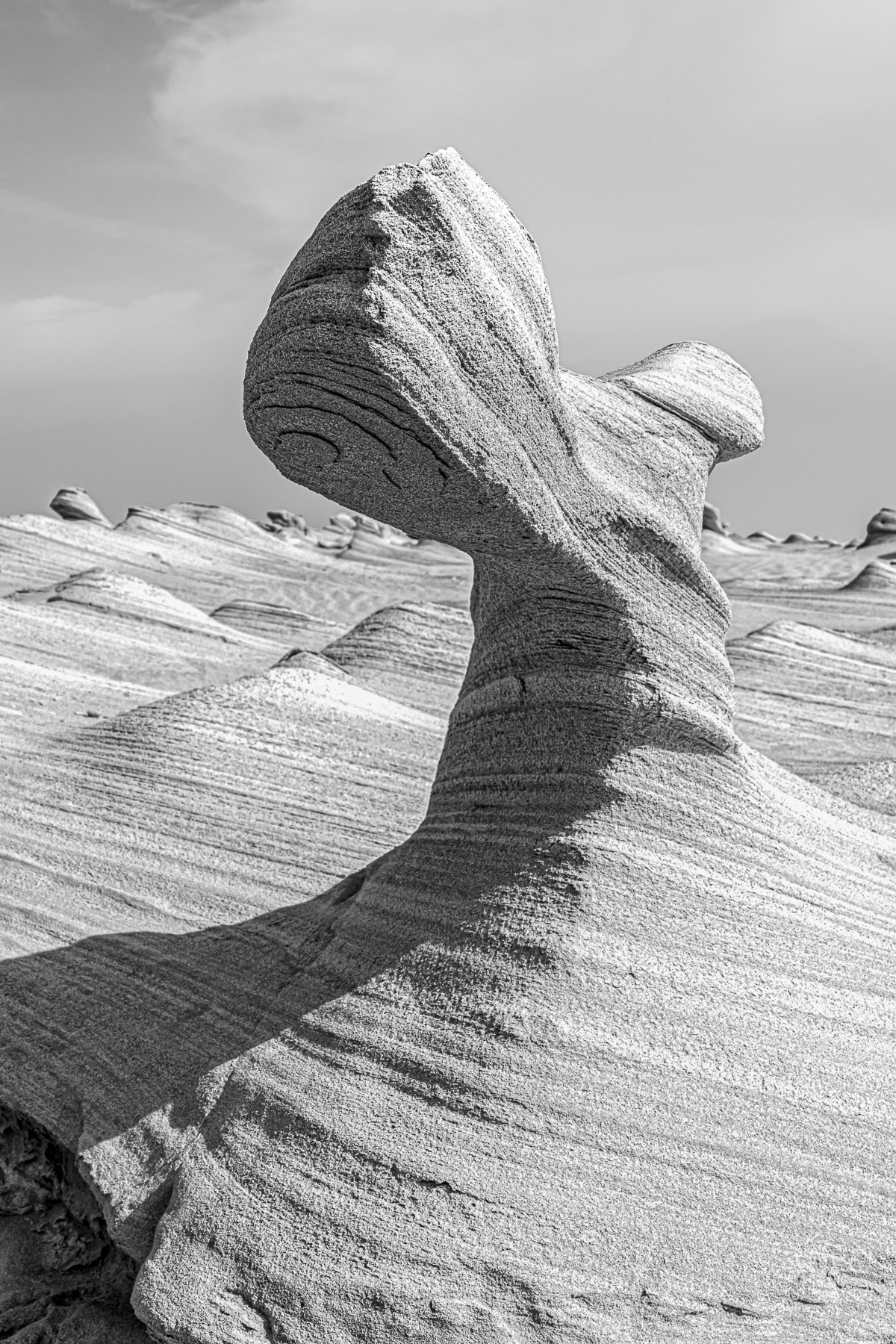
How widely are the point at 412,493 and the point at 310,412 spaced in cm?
33

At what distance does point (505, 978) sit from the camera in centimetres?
343

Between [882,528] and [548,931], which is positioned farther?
[882,528]

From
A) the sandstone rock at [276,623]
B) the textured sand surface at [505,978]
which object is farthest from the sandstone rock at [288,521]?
the textured sand surface at [505,978]

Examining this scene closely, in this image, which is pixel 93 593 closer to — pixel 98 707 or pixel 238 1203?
pixel 98 707

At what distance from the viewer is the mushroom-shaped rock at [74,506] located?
2584cm

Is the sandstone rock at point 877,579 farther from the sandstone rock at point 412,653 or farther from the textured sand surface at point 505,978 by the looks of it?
the textured sand surface at point 505,978

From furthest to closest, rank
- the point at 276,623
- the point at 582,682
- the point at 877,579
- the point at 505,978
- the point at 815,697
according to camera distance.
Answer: the point at 877,579 → the point at 276,623 → the point at 815,697 → the point at 582,682 → the point at 505,978

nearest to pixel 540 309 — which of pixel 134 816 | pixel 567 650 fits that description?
pixel 567 650

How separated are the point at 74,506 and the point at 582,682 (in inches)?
938

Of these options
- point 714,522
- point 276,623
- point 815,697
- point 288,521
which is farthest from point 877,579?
point 288,521

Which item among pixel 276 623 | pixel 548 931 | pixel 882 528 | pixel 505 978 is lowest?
pixel 505 978

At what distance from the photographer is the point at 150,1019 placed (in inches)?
169

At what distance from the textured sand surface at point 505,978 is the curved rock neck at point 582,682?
0.01 metres

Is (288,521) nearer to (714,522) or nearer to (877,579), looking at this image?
(714,522)
